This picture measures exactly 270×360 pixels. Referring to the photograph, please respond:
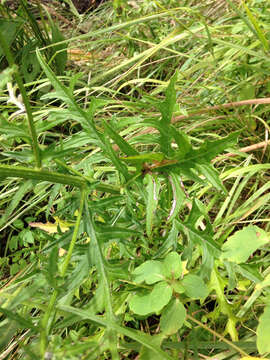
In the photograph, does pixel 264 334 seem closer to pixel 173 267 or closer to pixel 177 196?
pixel 173 267

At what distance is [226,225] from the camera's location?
1.13 meters

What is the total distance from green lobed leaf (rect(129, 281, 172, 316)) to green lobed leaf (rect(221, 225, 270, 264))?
0.53 feet

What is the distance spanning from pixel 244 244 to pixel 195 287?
171 mm

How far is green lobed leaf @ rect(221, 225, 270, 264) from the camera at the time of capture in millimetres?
892

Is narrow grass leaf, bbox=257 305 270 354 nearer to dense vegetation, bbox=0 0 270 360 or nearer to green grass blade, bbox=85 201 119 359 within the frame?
dense vegetation, bbox=0 0 270 360

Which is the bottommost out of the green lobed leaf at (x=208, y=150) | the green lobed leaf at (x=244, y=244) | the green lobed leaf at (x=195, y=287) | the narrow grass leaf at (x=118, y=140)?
the green lobed leaf at (x=244, y=244)

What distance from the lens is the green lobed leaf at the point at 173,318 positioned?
829 mm

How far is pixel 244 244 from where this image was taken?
92 centimetres

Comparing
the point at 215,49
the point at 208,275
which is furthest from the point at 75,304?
the point at 215,49

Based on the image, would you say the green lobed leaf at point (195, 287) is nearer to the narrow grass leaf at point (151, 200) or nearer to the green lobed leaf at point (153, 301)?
the green lobed leaf at point (153, 301)

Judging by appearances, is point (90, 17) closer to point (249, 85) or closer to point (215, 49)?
point (215, 49)

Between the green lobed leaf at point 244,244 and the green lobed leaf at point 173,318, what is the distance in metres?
0.16

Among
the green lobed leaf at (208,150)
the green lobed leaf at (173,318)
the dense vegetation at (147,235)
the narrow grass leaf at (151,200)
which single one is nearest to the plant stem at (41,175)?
the dense vegetation at (147,235)

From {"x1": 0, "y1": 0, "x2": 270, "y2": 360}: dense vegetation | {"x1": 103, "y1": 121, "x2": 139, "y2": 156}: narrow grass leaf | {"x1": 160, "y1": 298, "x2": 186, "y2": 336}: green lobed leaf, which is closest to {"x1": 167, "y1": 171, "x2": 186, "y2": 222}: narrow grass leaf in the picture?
{"x1": 0, "y1": 0, "x2": 270, "y2": 360}: dense vegetation
